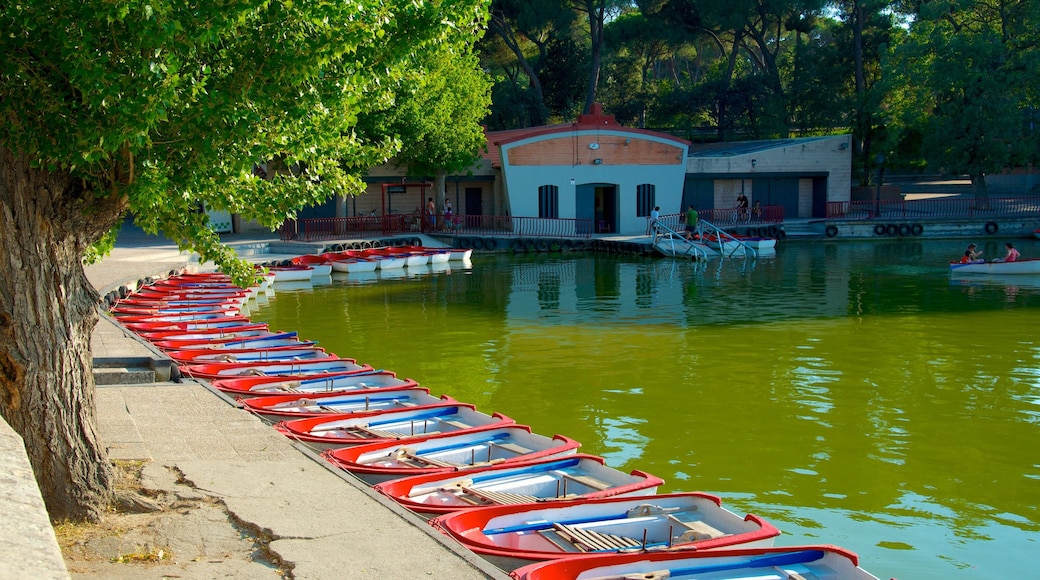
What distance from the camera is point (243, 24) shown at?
7195 millimetres

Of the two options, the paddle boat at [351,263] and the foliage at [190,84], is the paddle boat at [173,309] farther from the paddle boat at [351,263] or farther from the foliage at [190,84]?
the foliage at [190,84]

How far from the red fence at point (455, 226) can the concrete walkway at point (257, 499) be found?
32424mm

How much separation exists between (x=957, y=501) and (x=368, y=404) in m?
7.19

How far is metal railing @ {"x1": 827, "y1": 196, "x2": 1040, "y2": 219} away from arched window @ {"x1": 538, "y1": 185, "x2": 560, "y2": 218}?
607 inches

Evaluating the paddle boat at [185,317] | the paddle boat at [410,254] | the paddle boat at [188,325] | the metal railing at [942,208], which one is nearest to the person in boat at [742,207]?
the metal railing at [942,208]

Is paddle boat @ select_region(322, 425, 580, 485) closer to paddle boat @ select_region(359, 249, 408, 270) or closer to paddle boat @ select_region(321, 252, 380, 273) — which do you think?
paddle boat @ select_region(321, 252, 380, 273)

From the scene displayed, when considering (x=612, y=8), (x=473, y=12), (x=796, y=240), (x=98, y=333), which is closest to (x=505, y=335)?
(x=98, y=333)

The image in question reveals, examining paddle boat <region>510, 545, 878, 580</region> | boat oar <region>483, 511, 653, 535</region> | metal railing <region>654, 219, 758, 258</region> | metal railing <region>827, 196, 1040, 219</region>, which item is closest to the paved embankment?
paddle boat <region>510, 545, 878, 580</region>

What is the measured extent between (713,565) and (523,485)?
9.09 ft

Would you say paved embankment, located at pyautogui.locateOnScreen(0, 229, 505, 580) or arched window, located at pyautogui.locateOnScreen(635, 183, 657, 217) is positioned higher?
arched window, located at pyautogui.locateOnScreen(635, 183, 657, 217)

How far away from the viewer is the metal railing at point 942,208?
51.7m

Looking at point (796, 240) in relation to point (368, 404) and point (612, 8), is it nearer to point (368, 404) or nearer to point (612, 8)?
point (612, 8)

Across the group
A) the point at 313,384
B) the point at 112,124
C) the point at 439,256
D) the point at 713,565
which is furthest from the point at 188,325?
the point at 439,256

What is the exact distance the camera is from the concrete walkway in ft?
21.7
